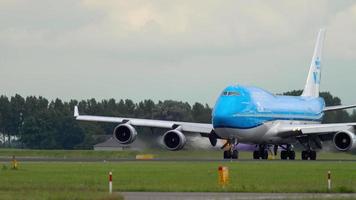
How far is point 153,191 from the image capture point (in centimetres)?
4222

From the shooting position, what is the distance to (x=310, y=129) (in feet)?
285

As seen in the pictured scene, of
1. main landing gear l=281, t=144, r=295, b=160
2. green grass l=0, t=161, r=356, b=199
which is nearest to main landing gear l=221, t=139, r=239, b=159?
main landing gear l=281, t=144, r=295, b=160

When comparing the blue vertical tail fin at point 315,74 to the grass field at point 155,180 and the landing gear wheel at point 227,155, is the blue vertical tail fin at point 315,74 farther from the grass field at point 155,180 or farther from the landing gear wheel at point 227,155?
the grass field at point 155,180

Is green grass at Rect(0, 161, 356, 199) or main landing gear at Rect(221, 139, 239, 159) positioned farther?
main landing gear at Rect(221, 139, 239, 159)

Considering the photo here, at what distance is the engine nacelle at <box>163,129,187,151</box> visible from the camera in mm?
86375

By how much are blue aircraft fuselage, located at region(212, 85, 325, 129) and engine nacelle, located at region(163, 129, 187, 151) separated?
134 inches

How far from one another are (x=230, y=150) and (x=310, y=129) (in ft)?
25.6

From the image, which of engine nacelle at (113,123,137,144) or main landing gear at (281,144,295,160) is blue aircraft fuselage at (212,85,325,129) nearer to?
main landing gear at (281,144,295,160)

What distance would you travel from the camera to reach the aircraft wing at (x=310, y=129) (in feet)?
279

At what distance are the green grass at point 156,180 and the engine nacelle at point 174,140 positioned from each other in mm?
20609

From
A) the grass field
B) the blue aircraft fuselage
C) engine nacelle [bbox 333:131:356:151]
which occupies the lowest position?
the grass field

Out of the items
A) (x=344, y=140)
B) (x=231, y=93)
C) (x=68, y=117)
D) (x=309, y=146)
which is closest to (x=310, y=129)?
(x=309, y=146)

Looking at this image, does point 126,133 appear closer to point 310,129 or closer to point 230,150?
point 230,150

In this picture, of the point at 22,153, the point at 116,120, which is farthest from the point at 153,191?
the point at 22,153
